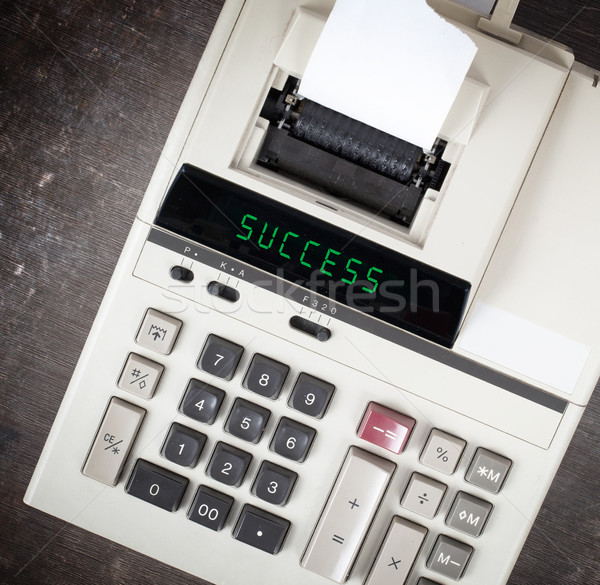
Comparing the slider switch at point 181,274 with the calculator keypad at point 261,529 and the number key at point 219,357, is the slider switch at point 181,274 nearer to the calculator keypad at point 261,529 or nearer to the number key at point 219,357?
the number key at point 219,357

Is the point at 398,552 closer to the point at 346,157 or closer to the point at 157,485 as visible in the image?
the point at 157,485

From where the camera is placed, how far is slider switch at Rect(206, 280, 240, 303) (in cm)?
51

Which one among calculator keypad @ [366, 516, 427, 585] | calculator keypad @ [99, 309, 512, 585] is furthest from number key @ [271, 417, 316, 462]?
calculator keypad @ [366, 516, 427, 585]

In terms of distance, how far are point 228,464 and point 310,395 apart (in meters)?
0.09

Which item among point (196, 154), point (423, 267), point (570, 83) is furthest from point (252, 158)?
point (570, 83)

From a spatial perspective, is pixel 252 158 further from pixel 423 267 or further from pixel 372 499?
pixel 372 499

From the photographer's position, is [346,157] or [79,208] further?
[79,208]

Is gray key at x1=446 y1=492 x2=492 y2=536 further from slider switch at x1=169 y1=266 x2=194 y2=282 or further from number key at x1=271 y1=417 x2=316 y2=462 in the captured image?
slider switch at x1=169 y1=266 x2=194 y2=282

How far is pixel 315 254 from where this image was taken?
482mm

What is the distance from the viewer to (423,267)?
478 millimetres

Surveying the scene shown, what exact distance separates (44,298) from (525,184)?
20.1 inches

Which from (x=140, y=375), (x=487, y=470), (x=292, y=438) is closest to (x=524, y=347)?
(x=487, y=470)

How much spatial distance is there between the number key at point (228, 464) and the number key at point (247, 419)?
0.7 inches

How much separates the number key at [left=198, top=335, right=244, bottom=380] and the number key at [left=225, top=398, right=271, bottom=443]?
1.2 inches
